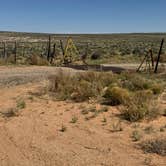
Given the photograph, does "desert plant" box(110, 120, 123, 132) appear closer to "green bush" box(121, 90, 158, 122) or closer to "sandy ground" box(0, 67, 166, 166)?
"sandy ground" box(0, 67, 166, 166)

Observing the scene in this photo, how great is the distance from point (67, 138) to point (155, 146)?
2.24m

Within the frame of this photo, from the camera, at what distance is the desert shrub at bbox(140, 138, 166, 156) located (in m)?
8.97

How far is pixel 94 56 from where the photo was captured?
151 ft

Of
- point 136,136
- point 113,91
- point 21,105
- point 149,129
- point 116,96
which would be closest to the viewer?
point 136,136

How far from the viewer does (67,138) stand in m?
10.1

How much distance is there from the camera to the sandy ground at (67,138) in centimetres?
850

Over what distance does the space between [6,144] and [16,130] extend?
1.29m

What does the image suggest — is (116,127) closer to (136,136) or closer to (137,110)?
(136,136)

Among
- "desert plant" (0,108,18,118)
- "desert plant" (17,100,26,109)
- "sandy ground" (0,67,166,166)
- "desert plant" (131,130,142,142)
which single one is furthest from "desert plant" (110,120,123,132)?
"desert plant" (17,100,26,109)

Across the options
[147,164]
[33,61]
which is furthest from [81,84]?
[33,61]

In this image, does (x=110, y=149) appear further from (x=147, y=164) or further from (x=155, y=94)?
(x=155, y=94)

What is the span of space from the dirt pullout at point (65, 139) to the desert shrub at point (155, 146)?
0.18m

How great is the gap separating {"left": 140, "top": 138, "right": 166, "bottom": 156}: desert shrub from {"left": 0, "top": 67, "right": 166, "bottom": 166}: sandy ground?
0.53ft

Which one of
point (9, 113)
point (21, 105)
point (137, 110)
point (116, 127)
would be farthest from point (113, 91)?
point (9, 113)
